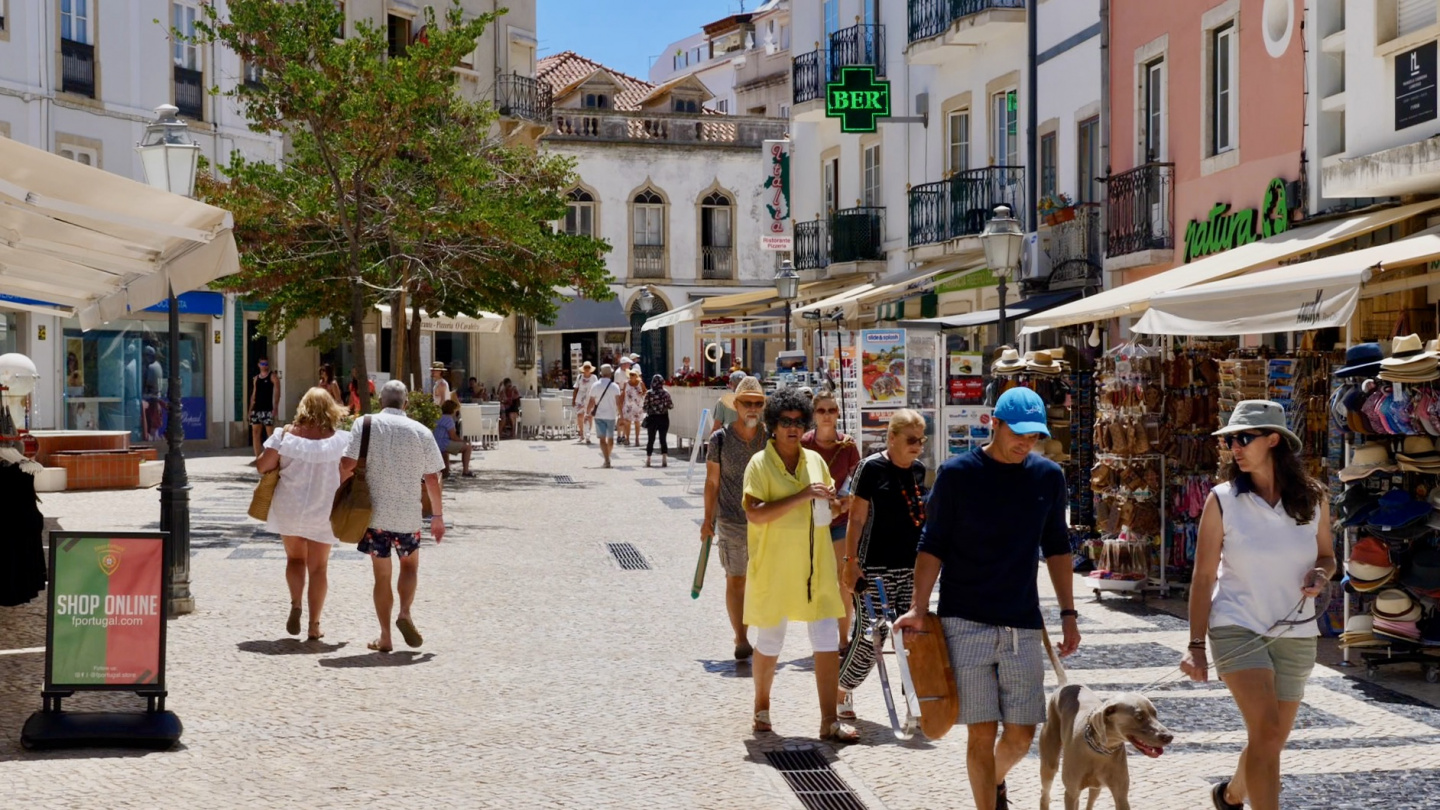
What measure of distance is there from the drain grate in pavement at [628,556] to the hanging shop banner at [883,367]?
266 centimetres

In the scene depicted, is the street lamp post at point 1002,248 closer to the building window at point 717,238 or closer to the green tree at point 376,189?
the green tree at point 376,189

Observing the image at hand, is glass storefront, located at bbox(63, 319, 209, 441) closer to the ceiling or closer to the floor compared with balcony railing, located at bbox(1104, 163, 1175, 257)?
closer to the floor

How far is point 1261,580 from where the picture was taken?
19.4 feet

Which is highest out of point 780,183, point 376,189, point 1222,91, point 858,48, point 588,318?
point 858,48

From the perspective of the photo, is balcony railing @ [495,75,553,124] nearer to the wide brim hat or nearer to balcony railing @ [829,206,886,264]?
balcony railing @ [829,206,886,264]

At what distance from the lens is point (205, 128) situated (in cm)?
3575

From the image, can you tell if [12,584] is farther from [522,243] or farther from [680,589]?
[522,243]

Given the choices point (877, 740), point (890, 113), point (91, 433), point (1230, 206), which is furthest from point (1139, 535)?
point (890, 113)

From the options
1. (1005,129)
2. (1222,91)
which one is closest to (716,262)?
(1005,129)

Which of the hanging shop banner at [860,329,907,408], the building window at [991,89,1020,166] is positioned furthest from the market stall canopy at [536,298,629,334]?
the hanging shop banner at [860,329,907,408]

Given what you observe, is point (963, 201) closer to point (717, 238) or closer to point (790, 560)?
point (790, 560)

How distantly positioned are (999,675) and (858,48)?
2676cm

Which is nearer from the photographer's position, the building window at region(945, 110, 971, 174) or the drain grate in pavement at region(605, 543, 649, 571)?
the drain grate in pavement at region(605, 543, 649, 571)

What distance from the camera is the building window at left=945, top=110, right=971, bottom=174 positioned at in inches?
1097
